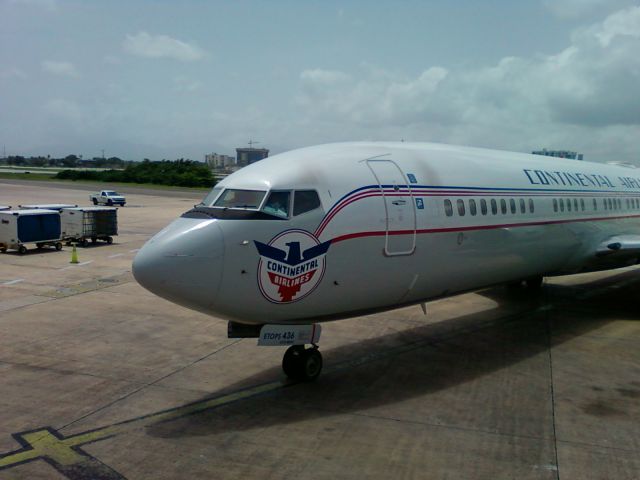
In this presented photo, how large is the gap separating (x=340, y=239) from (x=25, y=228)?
2035 cm

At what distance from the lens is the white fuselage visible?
900 centimetres

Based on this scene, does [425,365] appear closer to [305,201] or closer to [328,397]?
[328,397]

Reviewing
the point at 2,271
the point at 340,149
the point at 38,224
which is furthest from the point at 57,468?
the point at 38,224

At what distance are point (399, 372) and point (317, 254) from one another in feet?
11.3

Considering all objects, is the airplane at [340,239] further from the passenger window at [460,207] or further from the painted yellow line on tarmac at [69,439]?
the painted yellow line on tarmac at [69,439]

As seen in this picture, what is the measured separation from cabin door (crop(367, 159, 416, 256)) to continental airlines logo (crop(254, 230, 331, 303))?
4.55 ft

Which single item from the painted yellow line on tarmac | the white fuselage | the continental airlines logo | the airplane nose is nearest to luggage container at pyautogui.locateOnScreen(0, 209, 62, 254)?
the white fuselage

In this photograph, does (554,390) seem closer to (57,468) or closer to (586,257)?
(586,257)

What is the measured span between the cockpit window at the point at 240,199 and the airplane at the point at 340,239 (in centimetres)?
2

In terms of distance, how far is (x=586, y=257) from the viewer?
16703mm

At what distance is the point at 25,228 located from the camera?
25922mm

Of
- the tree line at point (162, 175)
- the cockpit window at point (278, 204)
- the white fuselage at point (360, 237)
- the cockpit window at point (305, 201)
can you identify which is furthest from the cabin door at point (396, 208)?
the tree line at point (162, 175)

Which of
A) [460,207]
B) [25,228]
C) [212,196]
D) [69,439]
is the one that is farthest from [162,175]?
[69,439]

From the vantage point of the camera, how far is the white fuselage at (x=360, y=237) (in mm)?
9000
